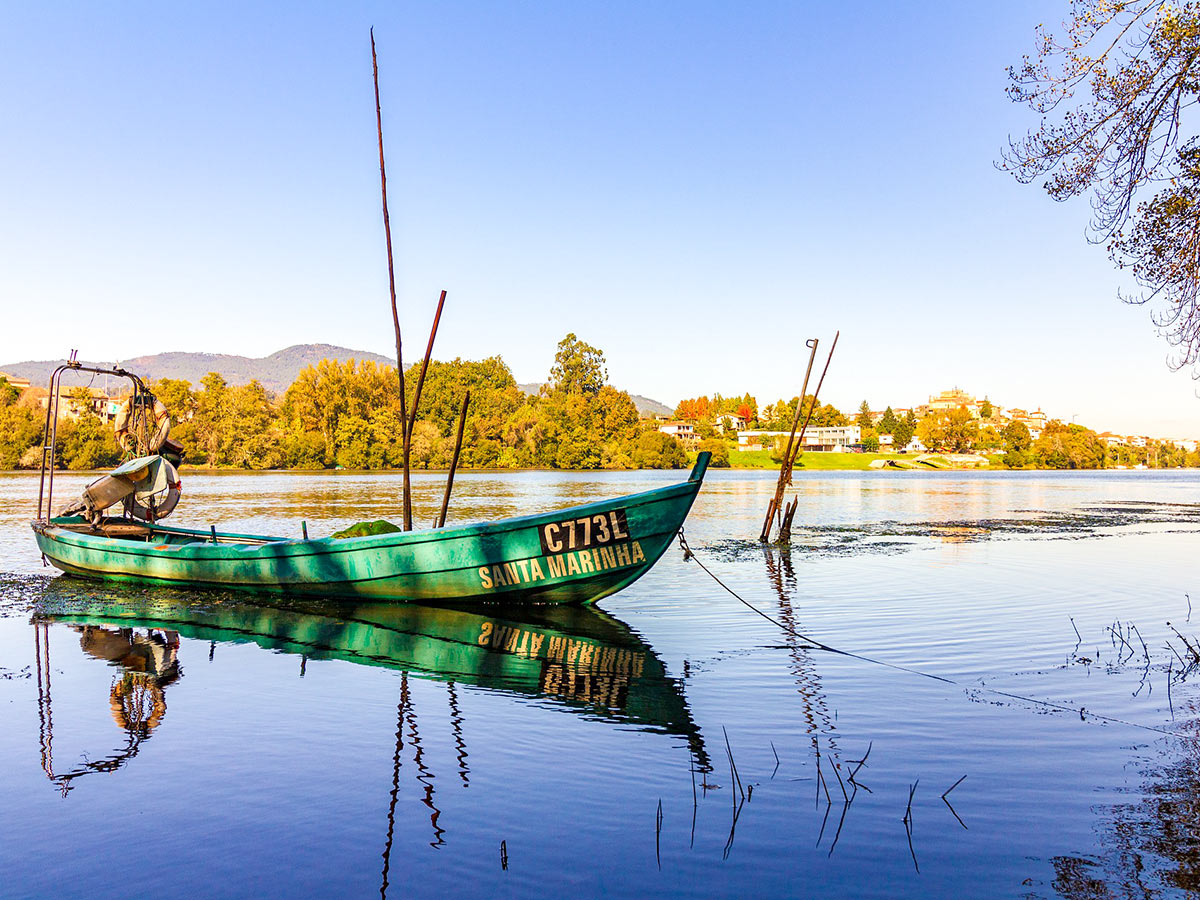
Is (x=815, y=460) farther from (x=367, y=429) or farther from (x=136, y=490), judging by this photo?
(x=136, y=490)

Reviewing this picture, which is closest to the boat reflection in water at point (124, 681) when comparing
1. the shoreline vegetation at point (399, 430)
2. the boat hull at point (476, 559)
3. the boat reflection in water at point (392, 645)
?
the boat reflection in water at point (392, 645)

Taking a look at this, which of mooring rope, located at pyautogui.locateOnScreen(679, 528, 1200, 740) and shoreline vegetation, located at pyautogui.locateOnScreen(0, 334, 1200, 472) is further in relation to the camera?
shoreline vegetation, located at pyautogui.locateOnScreen(0, 334, 1200, 472)

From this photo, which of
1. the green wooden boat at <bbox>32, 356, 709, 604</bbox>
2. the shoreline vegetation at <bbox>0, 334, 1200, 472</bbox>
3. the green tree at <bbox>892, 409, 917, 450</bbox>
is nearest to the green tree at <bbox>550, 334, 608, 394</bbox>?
the shoreline vegetation at <bbox>0, 334, 1200, 472</bbox>

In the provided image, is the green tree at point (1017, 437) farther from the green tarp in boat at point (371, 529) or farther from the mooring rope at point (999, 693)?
the mooring rope at point (999, 693)

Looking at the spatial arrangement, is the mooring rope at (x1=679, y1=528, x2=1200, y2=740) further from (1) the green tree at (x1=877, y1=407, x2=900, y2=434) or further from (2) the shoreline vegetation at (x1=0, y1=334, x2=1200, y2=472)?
(1) the green tree at (x1=877, y1=407, x2=900, y2=434)

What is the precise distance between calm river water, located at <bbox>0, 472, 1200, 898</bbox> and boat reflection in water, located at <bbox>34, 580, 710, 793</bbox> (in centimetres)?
7

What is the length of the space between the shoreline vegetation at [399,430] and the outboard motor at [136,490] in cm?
6709

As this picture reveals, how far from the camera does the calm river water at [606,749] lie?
4914 millimetres

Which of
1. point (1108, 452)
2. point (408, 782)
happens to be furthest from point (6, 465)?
point (1108, 452)

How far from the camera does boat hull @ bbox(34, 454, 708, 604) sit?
13133mm

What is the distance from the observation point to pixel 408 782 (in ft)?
20.8

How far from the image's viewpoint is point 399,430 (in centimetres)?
10619

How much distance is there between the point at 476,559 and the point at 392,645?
7.18 ft

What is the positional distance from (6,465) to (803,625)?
96748 mm
